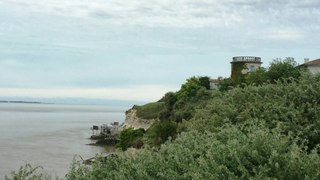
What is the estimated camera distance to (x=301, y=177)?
9.38 metres

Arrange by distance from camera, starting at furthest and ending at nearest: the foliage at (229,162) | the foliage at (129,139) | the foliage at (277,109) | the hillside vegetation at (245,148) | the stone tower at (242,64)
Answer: the stone tower at (242,64) < the foliage at (129,139) < the foliage at (277,109) < the hillside vegetation at (245,148) < the foliage at (229,162)

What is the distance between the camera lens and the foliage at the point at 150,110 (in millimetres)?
86800

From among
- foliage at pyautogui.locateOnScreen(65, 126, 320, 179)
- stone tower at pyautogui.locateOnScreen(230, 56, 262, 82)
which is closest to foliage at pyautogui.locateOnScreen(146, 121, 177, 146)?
stone tower at pyautogui.locateOnScreen(230, 56, 262, 82)

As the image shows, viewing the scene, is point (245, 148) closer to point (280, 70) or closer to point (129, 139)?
point (280, 70)

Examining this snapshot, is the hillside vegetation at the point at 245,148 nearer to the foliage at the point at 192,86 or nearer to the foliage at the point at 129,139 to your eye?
the foliage at the point at 129,139

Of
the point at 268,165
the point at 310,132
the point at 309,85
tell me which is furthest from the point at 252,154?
the point at 309,85

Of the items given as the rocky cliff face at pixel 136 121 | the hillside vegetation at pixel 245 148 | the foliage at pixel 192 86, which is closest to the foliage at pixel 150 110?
the rocky cliff face at pixel 136 121

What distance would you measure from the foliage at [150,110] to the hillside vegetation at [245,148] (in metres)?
63.0

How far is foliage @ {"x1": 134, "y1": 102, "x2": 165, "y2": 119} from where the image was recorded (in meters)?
86.8

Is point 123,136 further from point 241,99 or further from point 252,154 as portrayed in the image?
point 252,154

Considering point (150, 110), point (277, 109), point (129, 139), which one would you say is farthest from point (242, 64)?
point (277, 109)

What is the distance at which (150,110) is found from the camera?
90625 millimetres

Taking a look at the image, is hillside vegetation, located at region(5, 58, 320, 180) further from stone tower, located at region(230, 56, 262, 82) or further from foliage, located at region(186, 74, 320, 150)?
stone tower, located at region(230, 56, 262, 82)

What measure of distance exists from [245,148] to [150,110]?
80.3m
